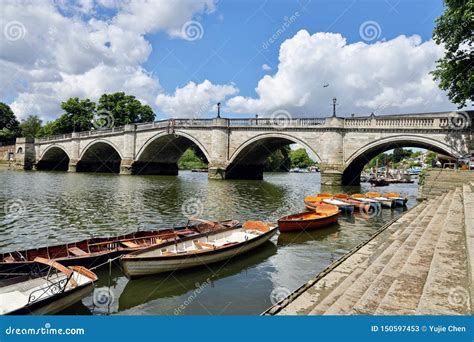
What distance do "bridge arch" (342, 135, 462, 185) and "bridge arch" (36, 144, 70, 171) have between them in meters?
48.0

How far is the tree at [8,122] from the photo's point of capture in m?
70.8

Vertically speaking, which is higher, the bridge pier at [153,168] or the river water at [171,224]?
the bridge pier at [153,168]

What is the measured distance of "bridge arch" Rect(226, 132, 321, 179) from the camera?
34188 millimetres

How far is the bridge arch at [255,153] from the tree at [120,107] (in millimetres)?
30242

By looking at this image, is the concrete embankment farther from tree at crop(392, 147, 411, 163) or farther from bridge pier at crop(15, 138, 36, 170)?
tree at crop(392, 147, 411, 163)

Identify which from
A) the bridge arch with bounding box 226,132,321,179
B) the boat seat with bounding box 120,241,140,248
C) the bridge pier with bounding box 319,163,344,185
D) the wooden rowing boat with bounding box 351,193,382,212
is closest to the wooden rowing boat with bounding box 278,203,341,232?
the wooden rowing boat with bounding box 351,193,382,212

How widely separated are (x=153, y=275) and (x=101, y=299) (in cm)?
126

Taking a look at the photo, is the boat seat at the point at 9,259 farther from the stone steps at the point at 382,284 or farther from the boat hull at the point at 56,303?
the stone steps at the point at 382,284

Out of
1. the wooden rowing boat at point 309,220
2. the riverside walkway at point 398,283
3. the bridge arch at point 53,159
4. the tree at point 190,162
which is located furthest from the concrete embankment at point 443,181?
the tree at point 190,162

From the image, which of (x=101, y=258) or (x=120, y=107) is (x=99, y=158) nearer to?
(x=120, y=107)

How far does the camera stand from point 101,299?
22.5ft

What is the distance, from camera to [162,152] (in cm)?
4884

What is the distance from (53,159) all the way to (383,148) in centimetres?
5732

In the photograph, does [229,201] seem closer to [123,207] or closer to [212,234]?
[123,207]
